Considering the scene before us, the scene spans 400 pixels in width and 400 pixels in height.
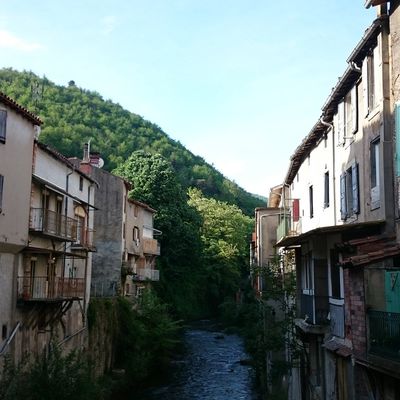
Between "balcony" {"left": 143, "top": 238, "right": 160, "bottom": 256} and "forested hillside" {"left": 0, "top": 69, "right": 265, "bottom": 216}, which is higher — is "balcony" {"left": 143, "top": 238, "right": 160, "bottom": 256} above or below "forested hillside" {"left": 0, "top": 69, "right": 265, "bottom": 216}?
below

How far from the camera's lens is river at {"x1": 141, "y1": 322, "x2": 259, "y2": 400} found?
113ft

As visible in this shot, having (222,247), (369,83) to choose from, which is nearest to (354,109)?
(369,83)

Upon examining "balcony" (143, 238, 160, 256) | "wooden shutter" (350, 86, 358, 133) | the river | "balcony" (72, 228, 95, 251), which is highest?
"wooden shutter" (350, 86, 358, 133)

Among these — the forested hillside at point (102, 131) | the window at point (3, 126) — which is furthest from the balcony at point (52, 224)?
A: the forested hillside at point (102, 131)

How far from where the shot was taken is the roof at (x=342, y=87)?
50.5 feet

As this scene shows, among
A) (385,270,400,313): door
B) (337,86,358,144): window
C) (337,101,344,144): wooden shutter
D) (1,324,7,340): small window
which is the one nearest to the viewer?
(385,270,400,313): door

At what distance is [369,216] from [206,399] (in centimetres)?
2096

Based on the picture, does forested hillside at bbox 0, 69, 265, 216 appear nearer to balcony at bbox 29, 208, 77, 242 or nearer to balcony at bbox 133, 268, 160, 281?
balcony at bbox 133, 268, 160, 281

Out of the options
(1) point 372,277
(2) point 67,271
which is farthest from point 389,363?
(2) point 67,271

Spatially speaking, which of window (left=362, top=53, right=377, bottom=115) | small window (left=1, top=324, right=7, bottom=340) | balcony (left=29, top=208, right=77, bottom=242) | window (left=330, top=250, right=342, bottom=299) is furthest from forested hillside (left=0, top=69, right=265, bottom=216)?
window (left=362, top=53, right=377, bottom=115)

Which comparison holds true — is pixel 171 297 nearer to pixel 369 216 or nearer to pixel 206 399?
pixel 206 399

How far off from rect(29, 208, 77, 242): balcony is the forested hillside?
192 feet

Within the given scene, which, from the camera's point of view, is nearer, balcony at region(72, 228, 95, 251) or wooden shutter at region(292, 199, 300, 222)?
wooden shutter at region(292, 199, 300, 222)

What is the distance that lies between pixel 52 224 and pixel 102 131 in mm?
79092
